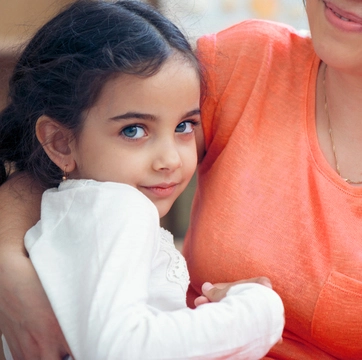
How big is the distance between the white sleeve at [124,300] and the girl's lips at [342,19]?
54cm

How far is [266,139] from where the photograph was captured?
4.79 ft

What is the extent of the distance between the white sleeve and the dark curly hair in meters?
0.22

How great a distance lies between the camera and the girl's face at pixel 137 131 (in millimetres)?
1226

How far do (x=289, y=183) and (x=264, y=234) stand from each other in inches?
4.8

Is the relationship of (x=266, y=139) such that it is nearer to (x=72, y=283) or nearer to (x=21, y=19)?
(x=72, y=283)

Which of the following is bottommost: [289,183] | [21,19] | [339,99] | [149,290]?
[21,19]

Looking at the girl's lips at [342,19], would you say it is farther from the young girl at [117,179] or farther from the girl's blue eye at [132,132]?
the girl's blue eye at [132,132]

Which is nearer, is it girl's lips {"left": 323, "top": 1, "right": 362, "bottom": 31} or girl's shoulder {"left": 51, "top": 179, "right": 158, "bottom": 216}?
girl's shoulder {"left": 51, "top": 179, "right": 158, "bottom": 216}

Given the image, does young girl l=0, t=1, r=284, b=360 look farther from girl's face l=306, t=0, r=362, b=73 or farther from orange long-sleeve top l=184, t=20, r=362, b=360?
girl's face l=306, t=0, r=362, b=73

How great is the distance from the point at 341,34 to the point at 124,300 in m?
0.70

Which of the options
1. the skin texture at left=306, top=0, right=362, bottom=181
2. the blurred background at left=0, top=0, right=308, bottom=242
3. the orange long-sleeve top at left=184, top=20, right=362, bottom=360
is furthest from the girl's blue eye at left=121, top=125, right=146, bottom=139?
the blurred background at left=0, top=0, right=308, bottom=242

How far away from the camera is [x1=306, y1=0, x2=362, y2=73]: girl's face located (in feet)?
4.31

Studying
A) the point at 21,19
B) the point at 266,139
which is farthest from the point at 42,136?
the point at 21,19

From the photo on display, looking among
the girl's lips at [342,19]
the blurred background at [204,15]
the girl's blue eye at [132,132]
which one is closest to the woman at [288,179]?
the girl's lips at [342,19]
